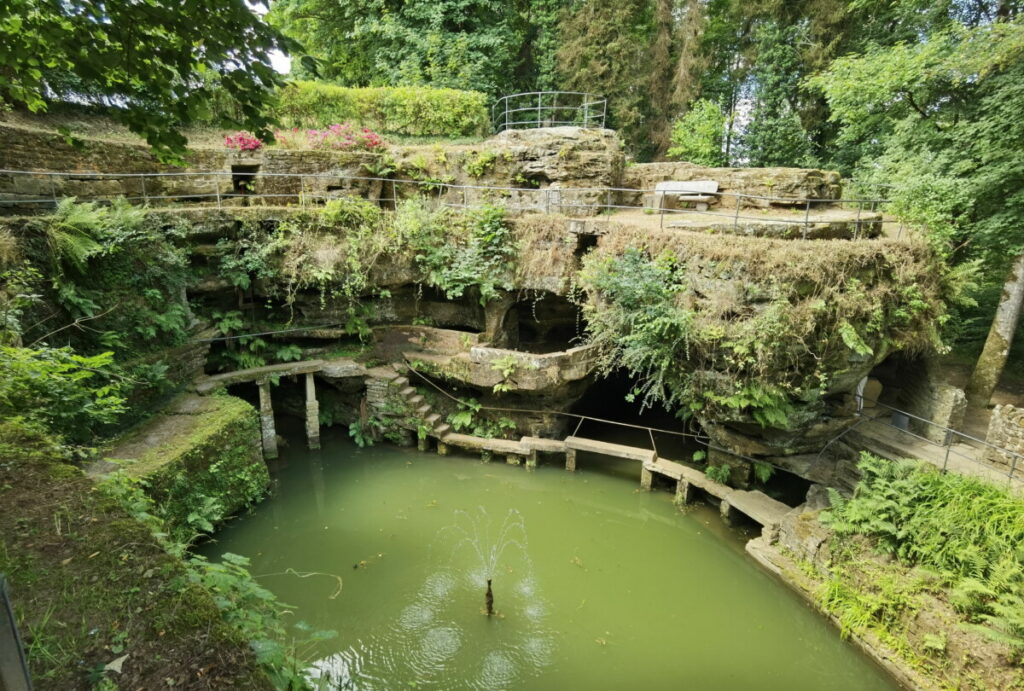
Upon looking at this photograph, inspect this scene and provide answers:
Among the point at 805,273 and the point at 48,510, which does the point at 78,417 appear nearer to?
the point at 48,510

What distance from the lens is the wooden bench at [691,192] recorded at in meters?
12.7

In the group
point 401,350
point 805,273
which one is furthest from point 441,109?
point 805,273

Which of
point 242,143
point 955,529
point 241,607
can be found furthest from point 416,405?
point 955,529

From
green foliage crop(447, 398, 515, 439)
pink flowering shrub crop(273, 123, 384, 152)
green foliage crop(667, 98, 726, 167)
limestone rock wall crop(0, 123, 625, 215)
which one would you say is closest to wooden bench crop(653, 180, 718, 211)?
limestone rock wall crop(0, 123, 625, 215)

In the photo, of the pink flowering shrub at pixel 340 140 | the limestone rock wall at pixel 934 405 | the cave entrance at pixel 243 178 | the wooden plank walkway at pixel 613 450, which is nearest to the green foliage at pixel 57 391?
the cave entrance at pixel 243 178

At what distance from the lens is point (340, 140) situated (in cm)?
1347

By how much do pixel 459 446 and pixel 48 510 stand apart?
8.62 metres

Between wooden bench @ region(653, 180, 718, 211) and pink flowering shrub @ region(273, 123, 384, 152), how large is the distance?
7.23m

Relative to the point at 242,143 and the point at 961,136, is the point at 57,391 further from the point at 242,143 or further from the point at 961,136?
the point at 961,136

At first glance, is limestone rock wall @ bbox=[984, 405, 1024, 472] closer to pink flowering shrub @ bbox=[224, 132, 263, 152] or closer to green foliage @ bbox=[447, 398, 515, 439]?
green foliage @ bbox=[447, 398, 515, 439]

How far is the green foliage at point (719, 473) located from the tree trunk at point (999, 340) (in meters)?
6.32

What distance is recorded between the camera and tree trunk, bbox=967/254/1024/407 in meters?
10.7

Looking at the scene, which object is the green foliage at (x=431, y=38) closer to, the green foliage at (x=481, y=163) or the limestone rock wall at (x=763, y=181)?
the green foliage at (x=481, y=163)

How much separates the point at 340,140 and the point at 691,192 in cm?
882
